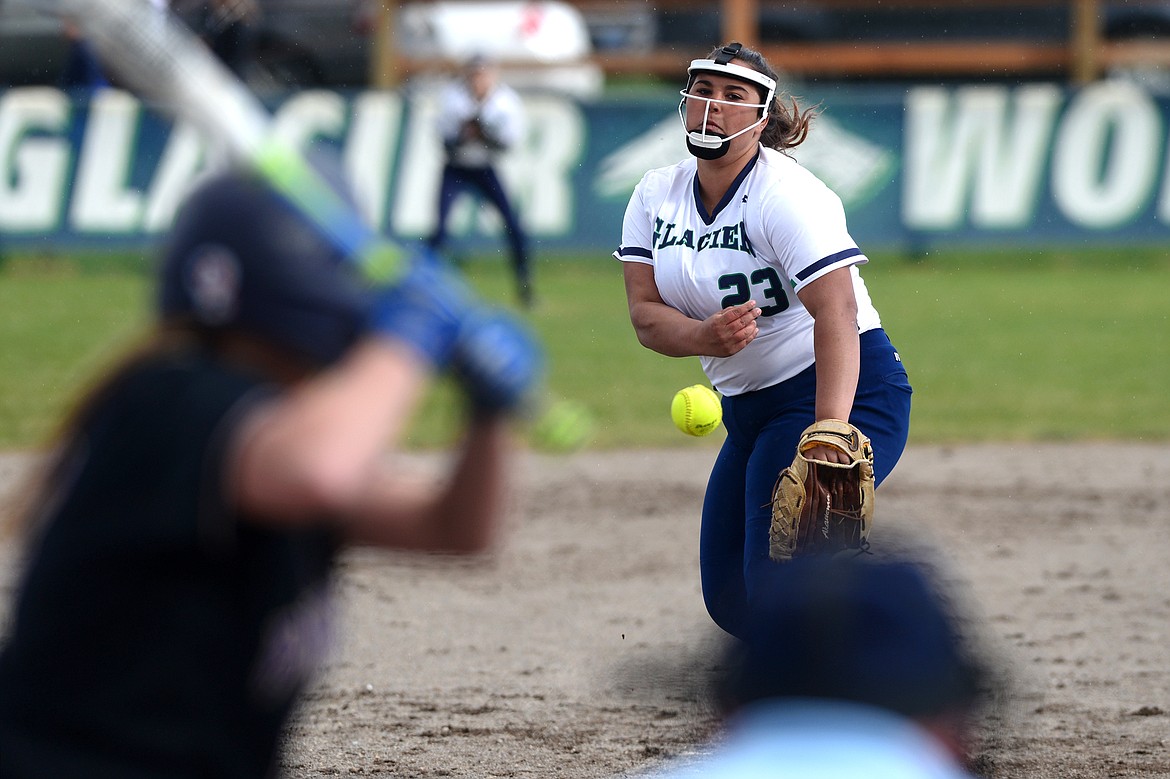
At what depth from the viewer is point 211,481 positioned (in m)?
1.93

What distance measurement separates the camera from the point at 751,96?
185 inches

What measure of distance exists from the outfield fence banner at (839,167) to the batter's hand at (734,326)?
1260 centimetres

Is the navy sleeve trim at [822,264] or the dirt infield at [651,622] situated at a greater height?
the navy sleeve trim at [822,264]

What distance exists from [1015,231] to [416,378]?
16.8 meters

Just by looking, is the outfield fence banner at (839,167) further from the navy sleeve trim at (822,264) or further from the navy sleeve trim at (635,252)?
the navy sleeve trim at (822,264)

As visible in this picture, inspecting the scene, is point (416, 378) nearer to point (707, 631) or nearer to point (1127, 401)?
point (707, 631)

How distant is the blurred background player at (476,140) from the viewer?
15.7 meters

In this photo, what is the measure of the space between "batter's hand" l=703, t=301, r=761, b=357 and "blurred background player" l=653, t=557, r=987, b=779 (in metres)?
2.57

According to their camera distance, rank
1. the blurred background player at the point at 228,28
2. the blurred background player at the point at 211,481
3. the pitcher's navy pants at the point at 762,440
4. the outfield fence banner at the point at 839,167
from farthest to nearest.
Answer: the blurred background player at the point at 228,28 < the outfield fence banner at the point at 839,167 < the pitcher's navy pants at the point at 762,440 < the blurred background player at the point at 211,481

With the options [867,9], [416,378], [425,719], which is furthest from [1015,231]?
[416,378]

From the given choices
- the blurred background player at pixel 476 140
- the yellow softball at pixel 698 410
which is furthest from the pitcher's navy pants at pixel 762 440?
the blurred background player at pixel 476 140

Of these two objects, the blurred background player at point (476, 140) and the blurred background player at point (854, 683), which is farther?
the blurred background player at point (476, 140)

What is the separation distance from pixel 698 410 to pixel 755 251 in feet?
2.29

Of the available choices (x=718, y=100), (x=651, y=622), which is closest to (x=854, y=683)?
(x=718, y=100)
